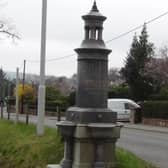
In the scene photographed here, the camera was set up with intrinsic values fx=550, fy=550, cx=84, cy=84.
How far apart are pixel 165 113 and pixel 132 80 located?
2639 centimetres

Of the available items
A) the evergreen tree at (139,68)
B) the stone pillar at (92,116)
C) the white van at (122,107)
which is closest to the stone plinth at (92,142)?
the stone pillar at (92,116)

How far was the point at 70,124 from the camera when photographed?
10523mm

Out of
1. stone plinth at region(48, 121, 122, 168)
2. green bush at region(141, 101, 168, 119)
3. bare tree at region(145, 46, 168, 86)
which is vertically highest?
bare tree at region(145, 46, 168, 86)

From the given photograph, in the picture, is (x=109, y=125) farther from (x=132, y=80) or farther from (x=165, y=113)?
(x=132, y=80)

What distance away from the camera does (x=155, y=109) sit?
128 ft

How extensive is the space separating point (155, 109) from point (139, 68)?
25889mm

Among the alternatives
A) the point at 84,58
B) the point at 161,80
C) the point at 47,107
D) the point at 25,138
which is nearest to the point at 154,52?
the point at 161,80

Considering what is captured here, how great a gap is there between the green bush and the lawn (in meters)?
20.5

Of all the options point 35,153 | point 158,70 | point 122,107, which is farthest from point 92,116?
point 158,70

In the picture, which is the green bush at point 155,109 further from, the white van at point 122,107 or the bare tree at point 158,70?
the bare tree at point 158,70

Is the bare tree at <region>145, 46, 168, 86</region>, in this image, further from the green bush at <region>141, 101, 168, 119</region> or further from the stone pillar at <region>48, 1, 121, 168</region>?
the stone pillar at <region>48, 1, 121, 168</region>

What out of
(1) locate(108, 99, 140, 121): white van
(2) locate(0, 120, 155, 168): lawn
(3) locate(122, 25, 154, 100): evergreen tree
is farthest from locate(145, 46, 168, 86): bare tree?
(2) locate(0, 120, 155, 168): lawn

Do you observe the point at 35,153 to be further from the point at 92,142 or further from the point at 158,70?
the point at 158,70

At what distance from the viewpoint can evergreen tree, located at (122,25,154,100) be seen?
61853 mm
